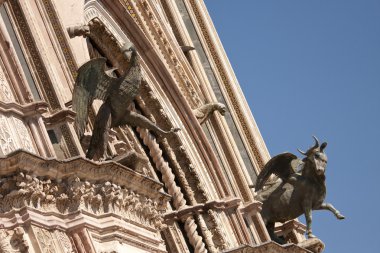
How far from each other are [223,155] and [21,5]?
743 centimetres

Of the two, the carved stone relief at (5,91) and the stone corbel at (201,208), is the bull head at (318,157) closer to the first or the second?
the stone corbel at (201,208)

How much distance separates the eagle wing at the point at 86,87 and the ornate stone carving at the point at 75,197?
1.43 metres

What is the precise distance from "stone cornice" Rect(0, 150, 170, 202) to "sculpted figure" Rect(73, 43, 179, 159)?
0.88 m

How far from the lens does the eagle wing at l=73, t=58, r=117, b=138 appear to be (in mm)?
19406

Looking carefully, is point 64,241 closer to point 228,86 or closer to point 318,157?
point 318,157

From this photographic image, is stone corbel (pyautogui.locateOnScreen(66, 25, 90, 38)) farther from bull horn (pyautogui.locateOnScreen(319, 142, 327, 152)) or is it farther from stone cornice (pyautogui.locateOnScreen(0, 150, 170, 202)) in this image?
bull horn (pyautogui.locateOnScreen(319, 142, 327, 152))

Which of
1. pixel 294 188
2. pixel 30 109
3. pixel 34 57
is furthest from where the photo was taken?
pixel 294 188

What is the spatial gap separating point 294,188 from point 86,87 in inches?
282

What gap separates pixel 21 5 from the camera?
20.7 m

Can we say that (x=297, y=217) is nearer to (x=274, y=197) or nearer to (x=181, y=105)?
(x=274, y=197)

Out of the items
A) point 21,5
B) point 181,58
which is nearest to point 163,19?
point 181,58

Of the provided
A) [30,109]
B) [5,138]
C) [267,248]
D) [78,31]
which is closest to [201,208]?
[267,248]

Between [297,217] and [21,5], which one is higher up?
[21,5]

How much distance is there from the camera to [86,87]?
19.5 meters
